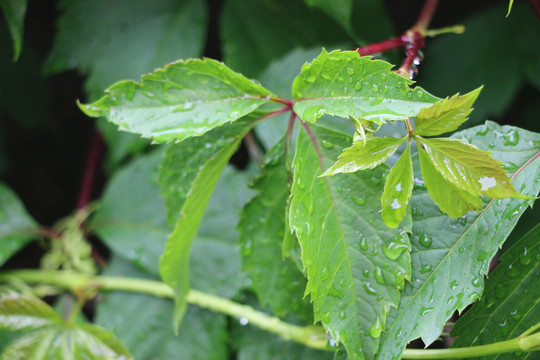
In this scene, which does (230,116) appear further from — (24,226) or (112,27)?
(24,226)

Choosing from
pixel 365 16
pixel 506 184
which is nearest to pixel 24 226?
pixel 365 16

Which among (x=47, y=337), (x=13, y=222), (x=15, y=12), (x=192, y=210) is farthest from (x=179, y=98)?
(x=13, y=222)

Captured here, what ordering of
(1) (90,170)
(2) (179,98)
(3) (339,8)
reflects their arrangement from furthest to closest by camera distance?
(1) (90,170) < (3) (339,8) < (2) (179,98)

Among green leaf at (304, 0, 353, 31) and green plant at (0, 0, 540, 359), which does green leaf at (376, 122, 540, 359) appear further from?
green leaf at (304, 0, 353, 31)

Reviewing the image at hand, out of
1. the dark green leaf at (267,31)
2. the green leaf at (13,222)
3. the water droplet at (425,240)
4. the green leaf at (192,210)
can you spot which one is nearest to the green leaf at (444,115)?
the water droplet at (425,240)

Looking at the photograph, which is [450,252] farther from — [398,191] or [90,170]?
[90,170]
